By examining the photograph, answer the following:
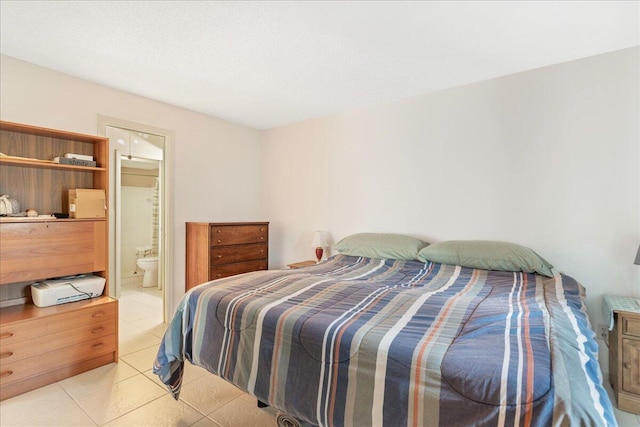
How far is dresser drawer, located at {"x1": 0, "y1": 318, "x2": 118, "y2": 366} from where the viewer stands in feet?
6.64

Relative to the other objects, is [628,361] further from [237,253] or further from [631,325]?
[237,253]

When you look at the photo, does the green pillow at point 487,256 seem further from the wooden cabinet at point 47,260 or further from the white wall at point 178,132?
the wooden cabinet at point 47,260

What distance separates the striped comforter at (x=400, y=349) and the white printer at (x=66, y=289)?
1114 millimetres

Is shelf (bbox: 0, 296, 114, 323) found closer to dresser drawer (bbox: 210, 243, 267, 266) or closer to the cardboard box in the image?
the cardboard box

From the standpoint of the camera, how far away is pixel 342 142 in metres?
3.70

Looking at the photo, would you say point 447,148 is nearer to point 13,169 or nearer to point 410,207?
point 410,207

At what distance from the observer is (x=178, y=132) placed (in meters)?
3.50

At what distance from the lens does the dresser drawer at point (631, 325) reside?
6.24ft

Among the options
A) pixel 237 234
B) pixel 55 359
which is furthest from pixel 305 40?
pixel 55 359

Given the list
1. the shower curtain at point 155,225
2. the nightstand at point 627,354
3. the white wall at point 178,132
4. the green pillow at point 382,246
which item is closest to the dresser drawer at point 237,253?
the white wall at point 178,132

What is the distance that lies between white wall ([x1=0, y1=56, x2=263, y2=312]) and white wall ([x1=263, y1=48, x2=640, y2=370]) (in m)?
1.03

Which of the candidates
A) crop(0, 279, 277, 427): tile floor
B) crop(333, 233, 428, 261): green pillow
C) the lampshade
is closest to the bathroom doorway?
crop(0, 279, 277, 427): tile floor

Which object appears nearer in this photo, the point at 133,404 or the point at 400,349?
the point at 400,349

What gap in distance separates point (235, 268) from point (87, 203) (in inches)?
62.2
